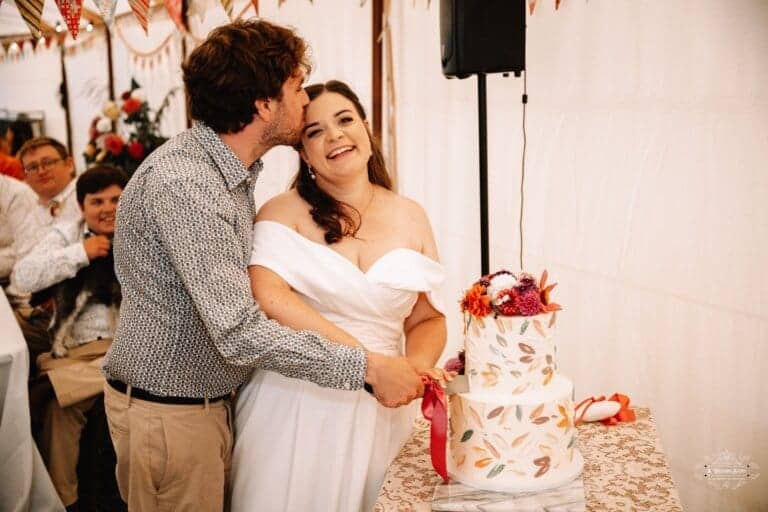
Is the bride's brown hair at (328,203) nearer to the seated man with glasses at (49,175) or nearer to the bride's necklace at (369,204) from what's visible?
the bride's necklace at (369,204)

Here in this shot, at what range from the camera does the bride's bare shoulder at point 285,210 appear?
6.87ft

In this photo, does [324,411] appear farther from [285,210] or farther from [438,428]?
[285,210]

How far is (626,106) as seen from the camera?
283cm

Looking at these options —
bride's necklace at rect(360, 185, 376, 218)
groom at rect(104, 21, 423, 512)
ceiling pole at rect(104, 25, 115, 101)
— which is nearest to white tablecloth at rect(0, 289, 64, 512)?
groom at rect(104, 21, 423, 512)

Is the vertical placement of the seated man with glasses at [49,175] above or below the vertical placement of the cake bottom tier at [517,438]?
above

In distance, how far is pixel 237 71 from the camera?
6.29 feet

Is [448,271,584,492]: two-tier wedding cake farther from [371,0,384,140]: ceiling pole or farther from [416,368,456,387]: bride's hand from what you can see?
[371,0,384,140]: ceiling pole

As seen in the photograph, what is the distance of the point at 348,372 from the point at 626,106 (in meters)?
1.63

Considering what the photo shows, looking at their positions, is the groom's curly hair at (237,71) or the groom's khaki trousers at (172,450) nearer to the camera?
the groom's curly hair at (237,71)

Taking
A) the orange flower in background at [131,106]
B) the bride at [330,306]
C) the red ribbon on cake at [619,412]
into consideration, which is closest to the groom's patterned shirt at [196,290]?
the bride at [330,306]

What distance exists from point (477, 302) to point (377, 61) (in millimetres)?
2319

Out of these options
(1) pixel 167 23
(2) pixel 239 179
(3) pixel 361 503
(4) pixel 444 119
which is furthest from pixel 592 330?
(1) pixel 167 23

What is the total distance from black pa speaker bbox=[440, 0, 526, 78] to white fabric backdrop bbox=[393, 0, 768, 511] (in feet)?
1.61

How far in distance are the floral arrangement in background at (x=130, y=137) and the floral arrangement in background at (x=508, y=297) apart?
3334 mm
